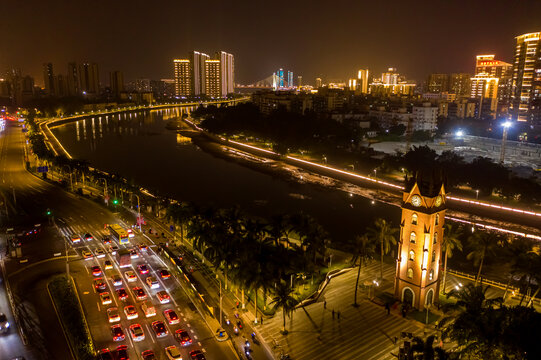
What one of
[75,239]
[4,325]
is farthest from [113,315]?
[75,239]

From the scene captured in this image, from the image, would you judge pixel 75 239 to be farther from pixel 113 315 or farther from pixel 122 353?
pixel 122 353

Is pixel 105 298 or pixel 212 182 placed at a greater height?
pixel 105 298

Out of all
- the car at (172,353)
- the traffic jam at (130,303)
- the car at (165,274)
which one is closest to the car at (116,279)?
the traffic jam at (130,303)

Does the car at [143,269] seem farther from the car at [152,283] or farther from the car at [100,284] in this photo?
the car at [100,284]

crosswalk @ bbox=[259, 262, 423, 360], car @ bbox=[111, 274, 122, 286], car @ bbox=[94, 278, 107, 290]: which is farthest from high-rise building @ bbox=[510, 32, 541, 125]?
car @ bbox=[94, 278, 107, 290]

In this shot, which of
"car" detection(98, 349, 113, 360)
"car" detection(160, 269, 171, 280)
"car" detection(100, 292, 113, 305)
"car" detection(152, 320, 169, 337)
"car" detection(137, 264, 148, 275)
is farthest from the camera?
"car" detection(137, 264, 148, 275)

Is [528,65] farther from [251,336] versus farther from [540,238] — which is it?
[251,336]

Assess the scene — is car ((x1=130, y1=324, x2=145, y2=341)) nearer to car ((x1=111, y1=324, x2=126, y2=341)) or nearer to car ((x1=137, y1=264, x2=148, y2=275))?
car ((x1=111, y1=324, x2=126, y2=341))
